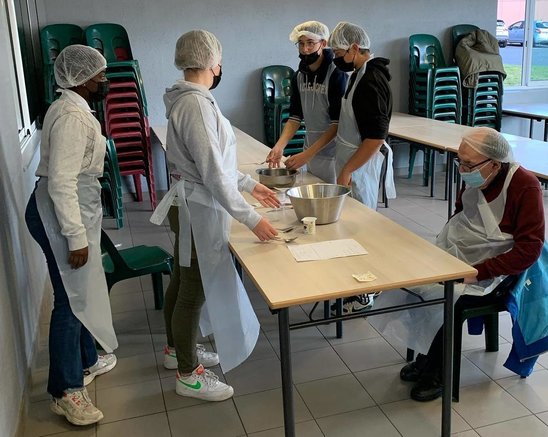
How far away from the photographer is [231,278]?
231 centimetres

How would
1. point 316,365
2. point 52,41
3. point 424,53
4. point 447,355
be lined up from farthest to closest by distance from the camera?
point 424,53, point 52,41, point 316,365, point 447,355

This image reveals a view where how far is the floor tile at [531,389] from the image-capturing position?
2369 millimetres

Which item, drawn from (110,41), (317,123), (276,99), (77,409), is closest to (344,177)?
(317,123)

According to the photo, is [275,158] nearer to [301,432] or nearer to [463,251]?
[463,251]

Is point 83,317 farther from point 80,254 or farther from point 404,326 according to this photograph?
point 404,326

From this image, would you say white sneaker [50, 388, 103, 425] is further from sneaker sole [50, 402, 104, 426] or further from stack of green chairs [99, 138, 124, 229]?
stack of green chairs [99, 138, 124, 229]

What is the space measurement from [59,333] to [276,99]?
3996 millimetres

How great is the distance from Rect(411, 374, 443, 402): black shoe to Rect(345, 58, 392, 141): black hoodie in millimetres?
1079

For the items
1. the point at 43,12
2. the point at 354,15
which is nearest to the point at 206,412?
the point at 43,12

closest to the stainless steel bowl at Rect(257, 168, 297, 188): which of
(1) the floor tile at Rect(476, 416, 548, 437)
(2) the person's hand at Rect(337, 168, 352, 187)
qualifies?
(2) the person's hand at Rect(337, 168, 352, 187)

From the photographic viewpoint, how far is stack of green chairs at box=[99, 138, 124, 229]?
4660mm

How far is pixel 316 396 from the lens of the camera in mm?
2486

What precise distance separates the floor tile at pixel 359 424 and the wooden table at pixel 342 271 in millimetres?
226

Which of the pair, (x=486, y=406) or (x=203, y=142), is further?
(x=486, y=406)
